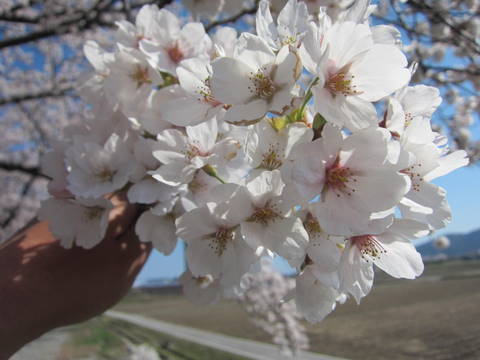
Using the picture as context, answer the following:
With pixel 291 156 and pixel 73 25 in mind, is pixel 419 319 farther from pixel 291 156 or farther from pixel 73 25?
pixel 73 25

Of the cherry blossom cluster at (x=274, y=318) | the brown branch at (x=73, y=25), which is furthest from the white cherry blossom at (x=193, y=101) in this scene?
the cherry blossom cluster at (x=274, y=318)

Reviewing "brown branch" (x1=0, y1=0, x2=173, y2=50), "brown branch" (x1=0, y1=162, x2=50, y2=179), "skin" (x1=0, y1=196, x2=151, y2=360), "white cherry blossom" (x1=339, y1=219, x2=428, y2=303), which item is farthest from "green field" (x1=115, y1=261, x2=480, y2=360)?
"brown branch" (x1=0, y1=0, x2=173, y2=50)

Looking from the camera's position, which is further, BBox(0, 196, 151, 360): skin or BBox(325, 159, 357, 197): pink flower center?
BBox(0, 196, 151, 360): skin

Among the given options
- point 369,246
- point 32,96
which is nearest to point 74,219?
point 369,246

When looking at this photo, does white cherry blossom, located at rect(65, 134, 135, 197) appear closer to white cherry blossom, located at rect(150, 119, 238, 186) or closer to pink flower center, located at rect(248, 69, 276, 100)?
white cherry blossom, located at rect(150, 119, 238, 186)

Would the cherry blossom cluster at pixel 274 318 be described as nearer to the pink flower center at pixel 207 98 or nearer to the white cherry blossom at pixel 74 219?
the white cherry blossom at pixel 74 219

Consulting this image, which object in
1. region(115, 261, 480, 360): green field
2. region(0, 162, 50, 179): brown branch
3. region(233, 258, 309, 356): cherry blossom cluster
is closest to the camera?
region(115, 261, 480, 360): green field
